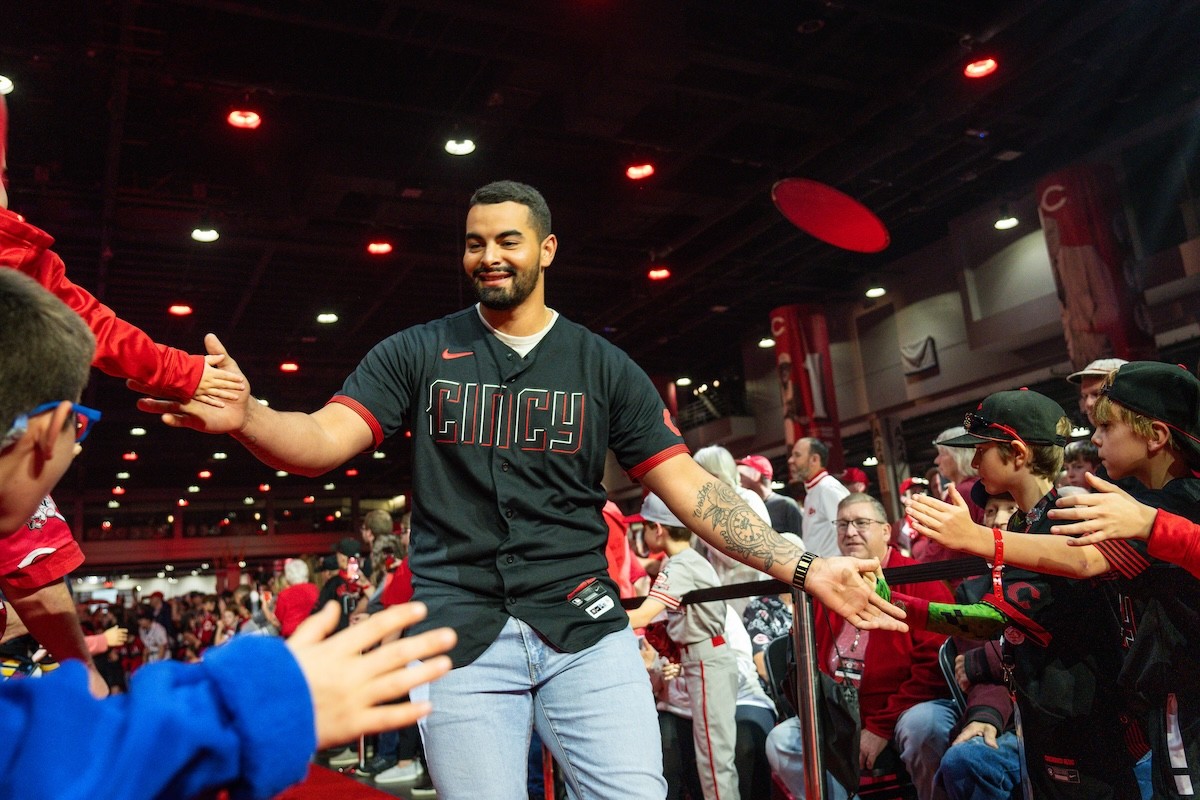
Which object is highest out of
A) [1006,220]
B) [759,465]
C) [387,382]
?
[1006,220]

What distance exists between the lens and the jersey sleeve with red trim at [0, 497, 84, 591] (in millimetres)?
2496

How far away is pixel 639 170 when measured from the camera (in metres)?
10.6

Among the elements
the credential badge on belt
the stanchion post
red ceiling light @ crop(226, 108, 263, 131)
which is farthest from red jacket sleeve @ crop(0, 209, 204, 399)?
red ceiling light @ crop(226, 108, 263, 131)

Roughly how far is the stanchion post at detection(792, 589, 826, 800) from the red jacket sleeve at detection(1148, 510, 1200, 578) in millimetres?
1274

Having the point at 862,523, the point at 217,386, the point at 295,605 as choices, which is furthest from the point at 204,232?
the point at 217,386

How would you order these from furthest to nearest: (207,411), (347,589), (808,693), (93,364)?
1. (347,589)
2. (808,693)
3. (207,411)
4. (93,364)

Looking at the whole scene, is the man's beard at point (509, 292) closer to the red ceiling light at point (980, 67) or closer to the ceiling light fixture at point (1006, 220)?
the red ceiling light at point (980, 67)

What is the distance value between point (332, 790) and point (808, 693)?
3.42m

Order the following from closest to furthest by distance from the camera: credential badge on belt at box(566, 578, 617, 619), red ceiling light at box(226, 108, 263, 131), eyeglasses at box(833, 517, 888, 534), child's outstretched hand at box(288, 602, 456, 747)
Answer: child's outstretched hand at box(288, 602, 456, 747) → credential badge on belt at box(566, 578, 617, 619) → eyeglasses at box(833, 517, 888, 534) → red ceiling light at box(226, 108, 263, 131)

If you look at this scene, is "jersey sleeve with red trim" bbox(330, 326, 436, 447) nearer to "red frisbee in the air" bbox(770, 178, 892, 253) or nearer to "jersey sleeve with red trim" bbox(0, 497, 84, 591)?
"jersey sleeve with red trim" bbox(0, 497, 84, 591)

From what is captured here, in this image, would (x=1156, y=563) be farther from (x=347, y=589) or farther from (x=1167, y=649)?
(x=347, y=589)

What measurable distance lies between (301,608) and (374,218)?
16.7 ft

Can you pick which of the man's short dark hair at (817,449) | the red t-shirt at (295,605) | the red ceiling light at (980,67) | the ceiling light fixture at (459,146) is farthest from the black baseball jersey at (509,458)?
the ceiling light fixture at (459,146)

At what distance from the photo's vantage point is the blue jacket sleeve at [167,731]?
928mm
